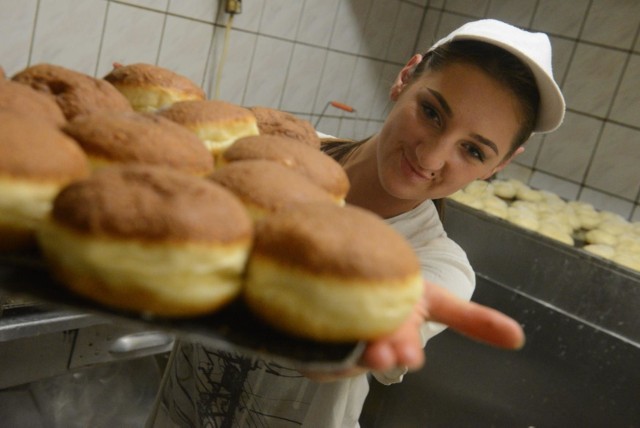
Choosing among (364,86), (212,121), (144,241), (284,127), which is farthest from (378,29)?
(144,241)

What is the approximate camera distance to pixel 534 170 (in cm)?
264

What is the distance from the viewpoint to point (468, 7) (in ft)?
9.43

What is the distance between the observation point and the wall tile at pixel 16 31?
140cm

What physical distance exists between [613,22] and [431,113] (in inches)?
71.0

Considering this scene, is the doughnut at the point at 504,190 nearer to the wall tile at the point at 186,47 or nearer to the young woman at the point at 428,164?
the young woman at the point at 428,164

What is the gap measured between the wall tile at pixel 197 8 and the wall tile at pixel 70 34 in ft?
0.77

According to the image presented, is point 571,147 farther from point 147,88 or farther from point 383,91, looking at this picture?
point 147,88

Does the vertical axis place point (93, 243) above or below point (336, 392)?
above

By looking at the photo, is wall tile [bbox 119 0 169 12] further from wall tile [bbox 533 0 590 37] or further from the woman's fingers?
wall tile [bbox 533 0 590 37]

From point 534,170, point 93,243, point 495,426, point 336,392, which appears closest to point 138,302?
point 93,243

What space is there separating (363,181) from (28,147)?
90 cm

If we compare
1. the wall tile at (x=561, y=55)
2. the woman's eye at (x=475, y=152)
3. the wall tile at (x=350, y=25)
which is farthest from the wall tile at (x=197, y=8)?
the wall tile at (x=561, y=55)

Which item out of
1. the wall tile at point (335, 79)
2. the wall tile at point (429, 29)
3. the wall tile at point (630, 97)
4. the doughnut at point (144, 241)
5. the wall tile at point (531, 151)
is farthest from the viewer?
the wall tile at point (429, 29)

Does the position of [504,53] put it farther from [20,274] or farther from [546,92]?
[20,274]
